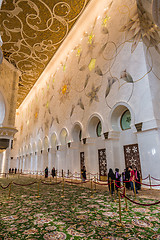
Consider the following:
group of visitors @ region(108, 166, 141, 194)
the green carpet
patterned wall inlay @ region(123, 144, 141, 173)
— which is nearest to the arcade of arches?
patterned wall inlay @ region(123, 144, 141, 173)

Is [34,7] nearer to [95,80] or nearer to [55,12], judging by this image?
[55,12]

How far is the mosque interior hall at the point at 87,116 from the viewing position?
3.08 metres

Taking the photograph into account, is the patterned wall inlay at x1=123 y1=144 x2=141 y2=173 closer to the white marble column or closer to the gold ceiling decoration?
the white marble column

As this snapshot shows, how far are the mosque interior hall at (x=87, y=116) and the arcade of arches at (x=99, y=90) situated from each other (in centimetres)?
5

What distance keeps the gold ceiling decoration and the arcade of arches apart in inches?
5.2

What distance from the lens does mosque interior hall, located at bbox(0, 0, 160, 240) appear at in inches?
121

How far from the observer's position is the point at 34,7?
402 inches

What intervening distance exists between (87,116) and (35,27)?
8085mm

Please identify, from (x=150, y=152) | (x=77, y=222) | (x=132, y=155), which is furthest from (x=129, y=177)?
(x=77, y=222)

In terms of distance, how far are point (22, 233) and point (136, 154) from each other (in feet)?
18.8

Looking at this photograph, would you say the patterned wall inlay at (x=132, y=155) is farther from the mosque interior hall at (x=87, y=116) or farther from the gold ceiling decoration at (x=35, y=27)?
the gold ceiling decoration at (x=35, y=27)

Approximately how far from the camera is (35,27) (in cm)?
1168

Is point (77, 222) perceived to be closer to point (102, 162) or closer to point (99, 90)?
Answer: point (102, 162)

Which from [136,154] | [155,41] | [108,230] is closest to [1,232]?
[108,230]
